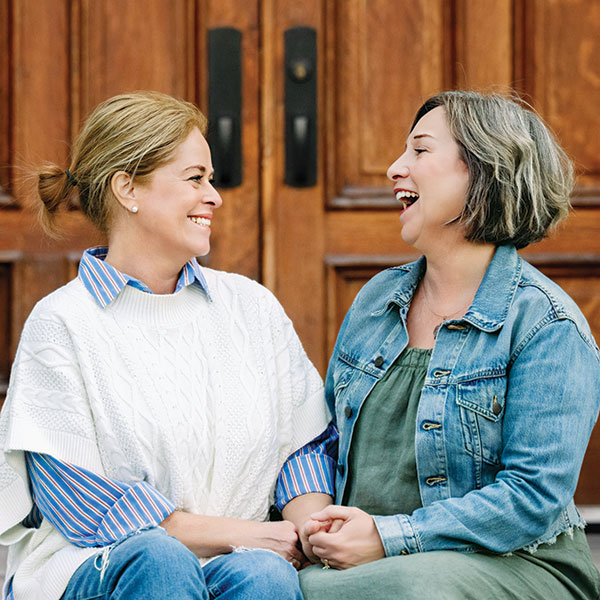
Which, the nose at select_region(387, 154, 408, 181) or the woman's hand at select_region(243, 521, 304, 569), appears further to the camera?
the nose at select_region(387, 154, 408, 181)

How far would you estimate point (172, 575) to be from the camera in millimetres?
1768

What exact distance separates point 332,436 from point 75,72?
1.38 m

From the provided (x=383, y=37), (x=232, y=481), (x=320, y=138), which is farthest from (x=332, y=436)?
(x=383, y=37)

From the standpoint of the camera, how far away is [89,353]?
2.01 meters

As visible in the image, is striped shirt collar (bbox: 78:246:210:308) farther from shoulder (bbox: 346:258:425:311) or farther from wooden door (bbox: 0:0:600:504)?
wooden door (bbox: 0:0:600:504)

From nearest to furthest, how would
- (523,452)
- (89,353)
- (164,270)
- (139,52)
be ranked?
(523,452) < (89,353) < (164,270) < (139,52)

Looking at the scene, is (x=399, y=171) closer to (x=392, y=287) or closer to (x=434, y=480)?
(x=392, y=287)

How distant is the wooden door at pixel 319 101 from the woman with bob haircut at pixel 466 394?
0.80m

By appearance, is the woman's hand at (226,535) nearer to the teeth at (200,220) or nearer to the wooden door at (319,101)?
the teeth at (200,220)

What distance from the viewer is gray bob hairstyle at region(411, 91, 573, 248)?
203 cm

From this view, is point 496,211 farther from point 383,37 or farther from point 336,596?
point 383,37

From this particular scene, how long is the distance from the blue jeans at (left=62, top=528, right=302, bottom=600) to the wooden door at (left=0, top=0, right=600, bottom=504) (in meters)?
1.19

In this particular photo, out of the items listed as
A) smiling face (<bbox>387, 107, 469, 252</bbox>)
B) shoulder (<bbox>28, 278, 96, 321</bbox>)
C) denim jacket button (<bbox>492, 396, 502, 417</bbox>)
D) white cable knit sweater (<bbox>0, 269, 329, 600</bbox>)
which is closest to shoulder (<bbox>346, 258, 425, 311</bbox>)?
smiling face (<bbox>387, 107, 469, 252</bbox>)

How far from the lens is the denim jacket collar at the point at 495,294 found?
6.42 ft
